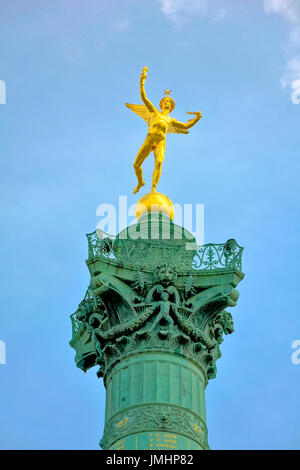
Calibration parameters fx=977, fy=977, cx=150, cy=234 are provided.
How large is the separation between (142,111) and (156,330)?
10.9 m

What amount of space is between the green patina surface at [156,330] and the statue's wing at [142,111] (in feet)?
21.3

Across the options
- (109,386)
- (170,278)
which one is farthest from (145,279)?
(109,386)

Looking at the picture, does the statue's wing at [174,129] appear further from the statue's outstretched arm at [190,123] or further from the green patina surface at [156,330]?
the green patina surface at [156,330]

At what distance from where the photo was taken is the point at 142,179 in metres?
38.3

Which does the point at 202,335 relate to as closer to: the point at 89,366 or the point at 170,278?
the point at 170,278

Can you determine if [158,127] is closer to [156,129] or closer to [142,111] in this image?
[156,129]

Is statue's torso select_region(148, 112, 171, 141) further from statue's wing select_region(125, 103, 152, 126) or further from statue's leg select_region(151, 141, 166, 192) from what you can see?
statue's wing select_region(125, 103, 152, 126)

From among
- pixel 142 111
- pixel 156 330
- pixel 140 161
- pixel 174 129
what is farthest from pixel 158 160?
pixel 156 330

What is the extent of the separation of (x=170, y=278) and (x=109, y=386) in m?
3.99

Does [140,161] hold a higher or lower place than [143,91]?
lower

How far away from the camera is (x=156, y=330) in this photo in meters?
31.1

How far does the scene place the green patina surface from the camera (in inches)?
1158
